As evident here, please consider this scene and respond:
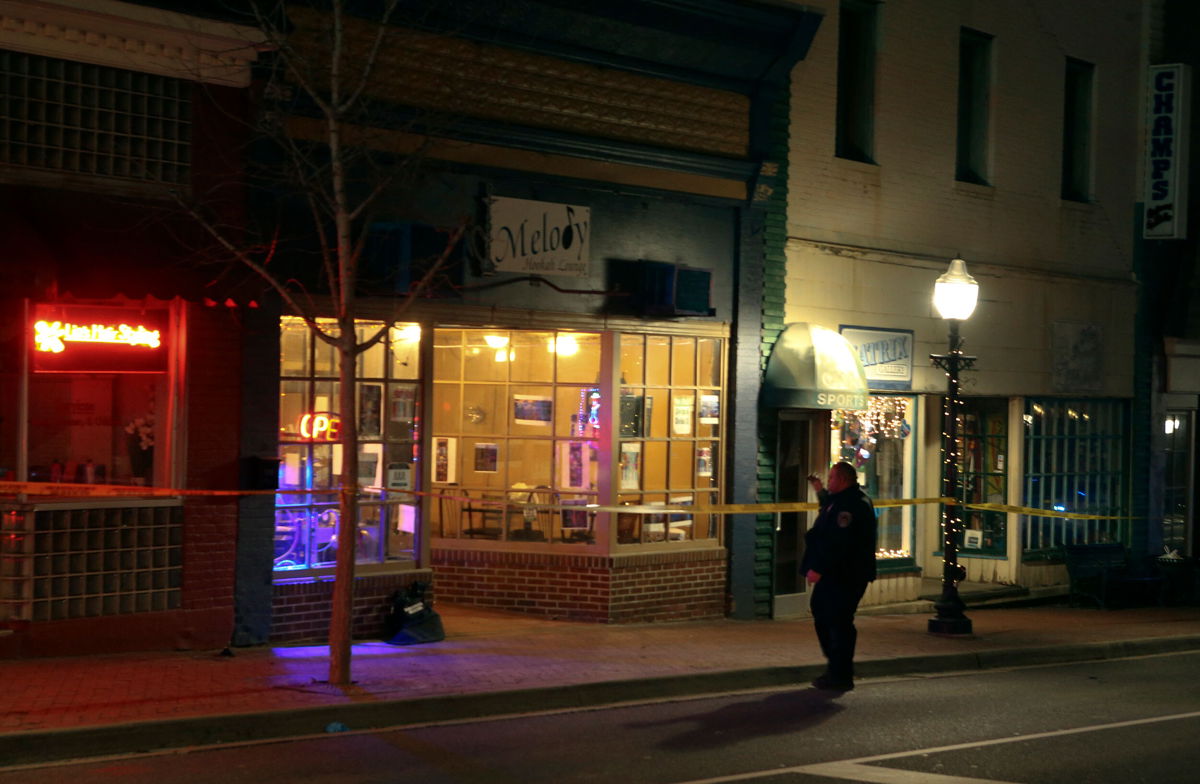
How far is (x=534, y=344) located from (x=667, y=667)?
14.2 feet

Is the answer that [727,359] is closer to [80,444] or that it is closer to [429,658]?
[429,658]

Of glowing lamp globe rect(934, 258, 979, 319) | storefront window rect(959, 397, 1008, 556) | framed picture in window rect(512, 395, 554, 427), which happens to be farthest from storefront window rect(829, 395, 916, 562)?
framed picture in window rect(512, 395, 554, 427)

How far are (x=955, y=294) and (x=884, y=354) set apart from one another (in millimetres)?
2449

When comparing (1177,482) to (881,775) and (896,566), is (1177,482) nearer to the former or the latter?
(896,566)

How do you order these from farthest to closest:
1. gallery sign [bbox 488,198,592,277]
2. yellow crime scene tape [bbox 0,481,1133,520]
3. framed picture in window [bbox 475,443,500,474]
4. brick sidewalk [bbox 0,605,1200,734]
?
framed picture in window [bbox 475,443,500,474] → gallery sign [bbox 488,198,592,277] → yellow crime scene tape [bbox 0,481,1133,520] → brick sidewalk [bbox 0,605,1200,734]

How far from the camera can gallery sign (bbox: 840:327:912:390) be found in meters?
16.6

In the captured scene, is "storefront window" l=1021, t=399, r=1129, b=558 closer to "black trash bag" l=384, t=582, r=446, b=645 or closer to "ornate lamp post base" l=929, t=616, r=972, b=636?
"ornate lamp post base" l=929, t=616, r=972, b=636

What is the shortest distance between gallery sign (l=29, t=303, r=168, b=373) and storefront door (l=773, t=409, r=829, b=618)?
7267 millimetres

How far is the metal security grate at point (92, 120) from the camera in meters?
10.7

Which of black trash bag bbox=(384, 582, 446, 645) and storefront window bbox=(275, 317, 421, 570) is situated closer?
storefront window bbox=(275, 317, 421, 570)

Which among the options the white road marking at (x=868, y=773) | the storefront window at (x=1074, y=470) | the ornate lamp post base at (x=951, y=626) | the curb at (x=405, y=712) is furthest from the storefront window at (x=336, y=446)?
the storefront window at (x=1074, y=470)

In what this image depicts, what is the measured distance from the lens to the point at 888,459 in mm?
17438

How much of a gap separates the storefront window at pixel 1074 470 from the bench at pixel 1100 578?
1.81 ft

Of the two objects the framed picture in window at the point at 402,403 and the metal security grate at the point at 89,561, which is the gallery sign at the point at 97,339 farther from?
the framed picture in window at the point at 402,403
